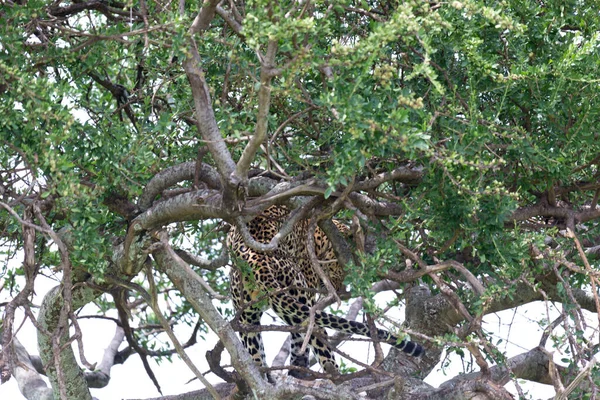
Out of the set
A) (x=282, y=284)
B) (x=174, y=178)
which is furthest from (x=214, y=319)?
(x=282, y=284)

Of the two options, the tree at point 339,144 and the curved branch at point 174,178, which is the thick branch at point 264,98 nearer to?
the tree at point 339,144

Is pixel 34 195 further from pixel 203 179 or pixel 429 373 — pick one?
pixel 429 373

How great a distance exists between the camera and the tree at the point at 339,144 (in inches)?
166

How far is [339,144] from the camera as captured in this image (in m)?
4.64

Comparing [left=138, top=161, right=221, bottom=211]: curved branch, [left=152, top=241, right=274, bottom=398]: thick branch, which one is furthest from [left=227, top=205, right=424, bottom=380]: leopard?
[left=138, top=161, right=221, bottom=211]: curved branch

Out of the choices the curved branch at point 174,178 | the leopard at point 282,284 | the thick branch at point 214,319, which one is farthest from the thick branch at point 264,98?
the leopard at point 282,284

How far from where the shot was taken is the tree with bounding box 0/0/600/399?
13.8ft

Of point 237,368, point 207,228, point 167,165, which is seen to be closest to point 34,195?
point 167,165

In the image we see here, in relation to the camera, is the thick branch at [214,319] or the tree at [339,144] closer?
the tree at [339,144]

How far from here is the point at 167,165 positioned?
588 centimetres

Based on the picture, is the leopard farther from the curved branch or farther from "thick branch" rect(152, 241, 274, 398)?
the curved branch

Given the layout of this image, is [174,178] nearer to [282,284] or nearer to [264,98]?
[264,98]

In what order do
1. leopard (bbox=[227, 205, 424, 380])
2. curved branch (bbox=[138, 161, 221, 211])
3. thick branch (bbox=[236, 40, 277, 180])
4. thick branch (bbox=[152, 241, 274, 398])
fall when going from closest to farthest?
1. thick branch (bbox=[236, 40, 277, 180])
2. curved branch (bbox=[138, 161, 221, 211])
3. thick branch (bbox=[152, 241, 274, 398])
4. leopard (bbox=[227, 205, 424, 380])

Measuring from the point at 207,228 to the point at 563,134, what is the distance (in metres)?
3.49
